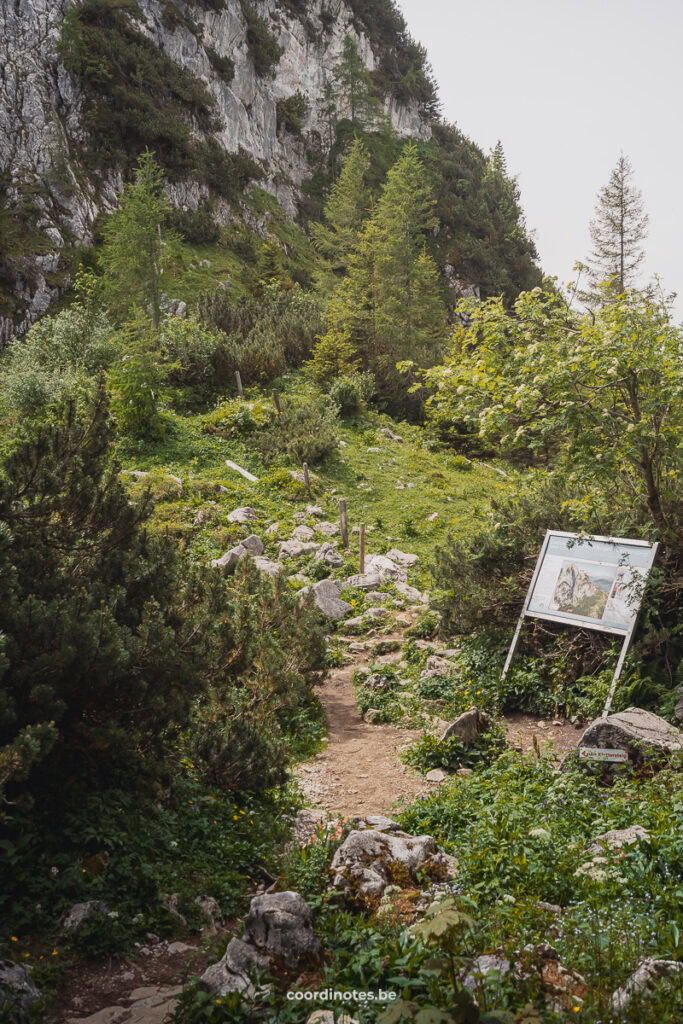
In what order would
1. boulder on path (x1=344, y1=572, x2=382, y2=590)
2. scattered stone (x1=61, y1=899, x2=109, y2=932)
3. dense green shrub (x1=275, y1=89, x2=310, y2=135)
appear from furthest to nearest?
dense green shrub (x1=275, y1=89, x2=310, y2=135)
boulder on path (x1=344, y1=572, x2=382, y2=590)
scattered stone (x1=61, y1=899, x2=109, y2=932)

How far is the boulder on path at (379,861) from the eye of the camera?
440 cm

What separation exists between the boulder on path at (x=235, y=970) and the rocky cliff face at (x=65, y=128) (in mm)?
27468

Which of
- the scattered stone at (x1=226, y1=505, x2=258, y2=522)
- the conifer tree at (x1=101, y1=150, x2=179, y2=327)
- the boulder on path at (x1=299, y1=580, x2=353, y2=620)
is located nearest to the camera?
the boulder on path at (x1=299, y1=580, x2=353, y2=620)

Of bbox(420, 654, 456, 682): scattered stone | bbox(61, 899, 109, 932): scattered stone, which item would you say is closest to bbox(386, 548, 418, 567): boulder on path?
bbox(420, 654, 456, 682): scattered stone

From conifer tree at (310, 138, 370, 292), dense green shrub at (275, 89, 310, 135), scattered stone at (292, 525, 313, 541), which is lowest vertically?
scattered stone at (292, 525, 313, 541)

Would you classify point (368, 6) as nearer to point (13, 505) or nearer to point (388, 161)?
point (388, 161)

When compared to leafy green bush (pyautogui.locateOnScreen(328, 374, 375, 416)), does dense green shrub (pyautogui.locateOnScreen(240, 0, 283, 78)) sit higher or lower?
higher

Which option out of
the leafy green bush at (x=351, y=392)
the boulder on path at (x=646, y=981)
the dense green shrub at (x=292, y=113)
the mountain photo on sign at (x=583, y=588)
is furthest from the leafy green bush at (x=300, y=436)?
the dense green shrub at (x=292, y=113)

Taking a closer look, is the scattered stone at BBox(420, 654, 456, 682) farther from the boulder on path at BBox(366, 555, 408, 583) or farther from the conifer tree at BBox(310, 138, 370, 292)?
the conifer tree at BBox(310, 138, 370, 292)

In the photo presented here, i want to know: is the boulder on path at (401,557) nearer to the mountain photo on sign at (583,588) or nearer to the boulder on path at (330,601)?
the boulder on path at (330,601)

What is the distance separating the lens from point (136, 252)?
976 inches

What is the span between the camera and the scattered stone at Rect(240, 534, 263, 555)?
14336 mm

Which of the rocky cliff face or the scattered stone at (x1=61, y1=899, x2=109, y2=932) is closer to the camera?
the scattered stone at (x1=61, y1=899, x2=109, y2=932)

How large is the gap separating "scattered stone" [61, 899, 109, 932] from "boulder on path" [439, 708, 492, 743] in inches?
169
